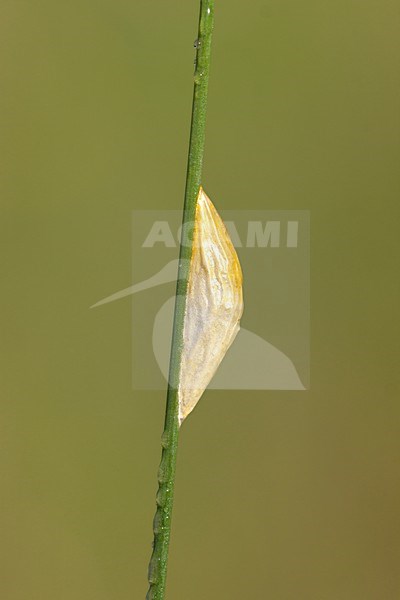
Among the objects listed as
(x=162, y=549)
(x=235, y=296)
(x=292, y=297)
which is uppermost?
(x=292, y=297)

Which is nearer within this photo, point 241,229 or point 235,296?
point 235,296

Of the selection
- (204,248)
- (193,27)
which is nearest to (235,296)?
(204,248)

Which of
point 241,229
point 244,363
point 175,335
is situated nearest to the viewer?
point 175,335

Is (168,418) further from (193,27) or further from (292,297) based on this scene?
(193,27)

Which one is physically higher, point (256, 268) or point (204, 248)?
point (256, 268)
